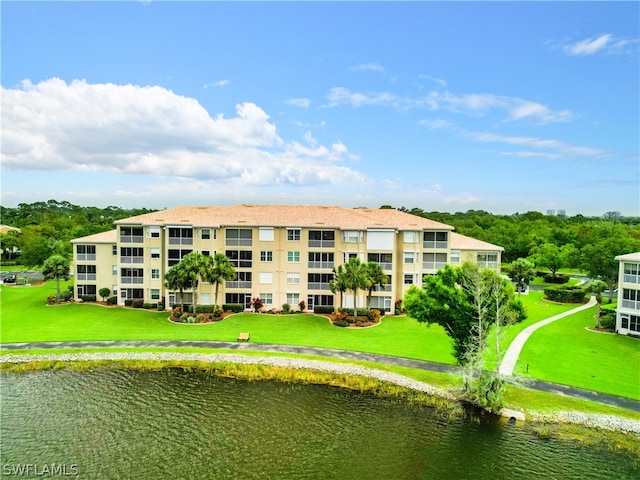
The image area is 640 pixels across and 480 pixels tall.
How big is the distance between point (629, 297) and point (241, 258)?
40691 millimetres

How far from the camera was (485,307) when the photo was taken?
2489cm

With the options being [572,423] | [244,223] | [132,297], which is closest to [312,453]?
[572,423]

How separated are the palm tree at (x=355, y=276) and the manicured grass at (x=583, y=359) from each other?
15960mm

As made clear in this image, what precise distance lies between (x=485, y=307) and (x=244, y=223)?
99.9 ft

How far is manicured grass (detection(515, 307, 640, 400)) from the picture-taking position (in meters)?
28.3

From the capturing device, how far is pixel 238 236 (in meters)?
48.4

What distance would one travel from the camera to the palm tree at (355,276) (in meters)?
42.6

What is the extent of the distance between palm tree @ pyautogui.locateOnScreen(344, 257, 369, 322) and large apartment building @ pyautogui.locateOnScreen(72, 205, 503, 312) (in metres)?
4.29

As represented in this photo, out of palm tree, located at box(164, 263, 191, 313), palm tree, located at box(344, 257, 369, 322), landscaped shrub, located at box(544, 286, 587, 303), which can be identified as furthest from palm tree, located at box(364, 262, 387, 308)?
landscaped shrub, located at box(544, 286, 587, 303)

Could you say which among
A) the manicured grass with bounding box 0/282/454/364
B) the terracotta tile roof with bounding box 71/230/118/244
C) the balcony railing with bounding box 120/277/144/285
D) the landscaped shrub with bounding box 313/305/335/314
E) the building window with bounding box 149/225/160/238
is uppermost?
the building window with bounding box 149/225/160/238

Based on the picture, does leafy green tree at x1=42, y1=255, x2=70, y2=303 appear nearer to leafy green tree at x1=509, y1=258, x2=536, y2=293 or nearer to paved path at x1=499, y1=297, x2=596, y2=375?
paved path at x1=499, y1=297, x2=596, y2=375

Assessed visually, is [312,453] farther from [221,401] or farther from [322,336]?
[322,336]

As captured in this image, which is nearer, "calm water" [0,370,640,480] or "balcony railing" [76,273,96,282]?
"calm water" [0,370,640,480]

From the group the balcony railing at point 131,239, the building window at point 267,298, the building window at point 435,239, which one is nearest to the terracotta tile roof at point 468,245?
the building window at point 435,239
